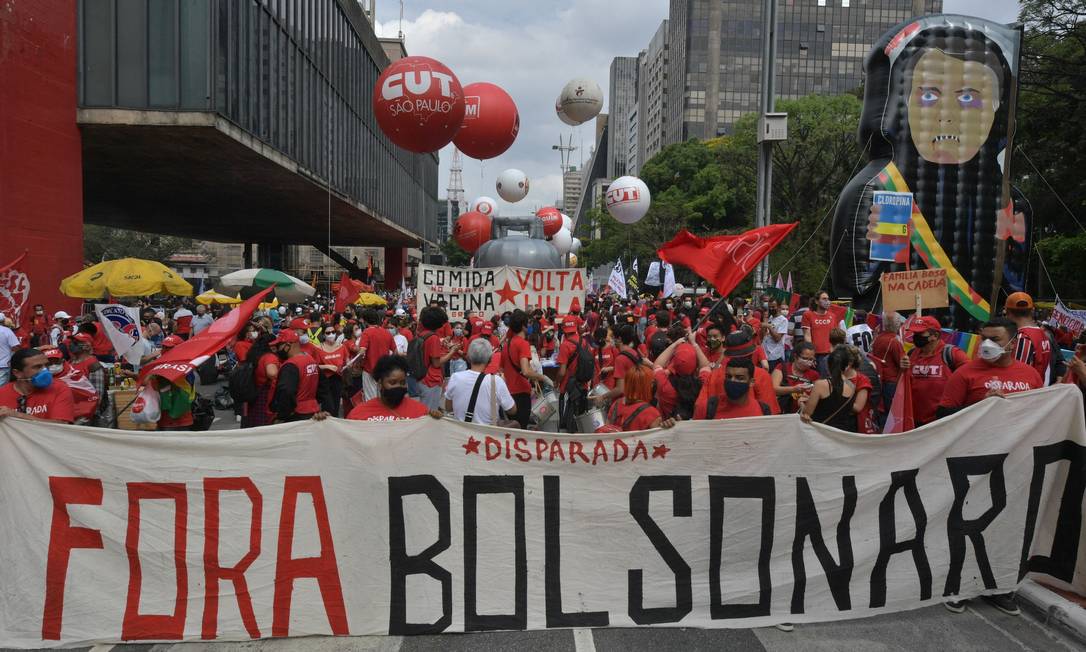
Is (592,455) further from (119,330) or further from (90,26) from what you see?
(90,26)

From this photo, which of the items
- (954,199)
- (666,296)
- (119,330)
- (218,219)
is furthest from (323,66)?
(954,199)

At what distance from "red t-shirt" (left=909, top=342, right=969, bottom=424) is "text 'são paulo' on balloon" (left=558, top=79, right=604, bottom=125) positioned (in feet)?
42.5

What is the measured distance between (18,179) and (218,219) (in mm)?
22166

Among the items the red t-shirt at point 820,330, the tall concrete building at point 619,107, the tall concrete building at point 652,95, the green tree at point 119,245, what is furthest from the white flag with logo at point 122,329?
the tall concrete building at point 619,107

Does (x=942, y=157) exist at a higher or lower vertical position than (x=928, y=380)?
higher

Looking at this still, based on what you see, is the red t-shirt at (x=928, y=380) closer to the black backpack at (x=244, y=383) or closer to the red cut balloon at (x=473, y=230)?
the black backpack at (x=244, y=383)

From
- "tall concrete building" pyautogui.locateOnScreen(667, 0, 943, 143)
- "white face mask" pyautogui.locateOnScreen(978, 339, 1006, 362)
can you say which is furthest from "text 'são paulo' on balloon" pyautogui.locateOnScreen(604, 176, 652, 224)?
"tall concrete building" pyautogui.locateOnScreen(667, 0, 943, 143)

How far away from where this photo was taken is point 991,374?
5.09 metres

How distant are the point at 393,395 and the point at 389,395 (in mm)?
25

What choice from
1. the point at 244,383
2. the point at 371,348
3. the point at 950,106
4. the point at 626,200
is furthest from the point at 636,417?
the point at 626,200

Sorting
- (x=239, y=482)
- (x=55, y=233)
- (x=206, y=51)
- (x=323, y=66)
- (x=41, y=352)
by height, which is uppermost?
(x=323, y=66)

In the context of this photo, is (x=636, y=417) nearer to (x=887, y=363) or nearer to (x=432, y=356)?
(x=887, y=363)

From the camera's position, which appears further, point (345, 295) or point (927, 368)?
point (345, 295)

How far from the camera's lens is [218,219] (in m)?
35.6
